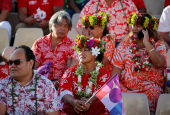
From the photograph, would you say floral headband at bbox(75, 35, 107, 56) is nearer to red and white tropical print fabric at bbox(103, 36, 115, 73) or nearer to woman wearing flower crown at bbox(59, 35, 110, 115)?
woman wearing flower crown at bbox(59, 35, 110, 115)

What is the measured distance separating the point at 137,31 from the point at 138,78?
2.60 feet

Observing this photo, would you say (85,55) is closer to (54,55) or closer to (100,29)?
(54,55)

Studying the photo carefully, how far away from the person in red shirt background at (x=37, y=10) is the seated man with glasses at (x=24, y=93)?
301cm

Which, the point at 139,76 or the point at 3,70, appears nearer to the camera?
the point at 3,70

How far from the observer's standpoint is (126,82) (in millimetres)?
4344

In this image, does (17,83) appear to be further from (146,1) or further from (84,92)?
(146,1)

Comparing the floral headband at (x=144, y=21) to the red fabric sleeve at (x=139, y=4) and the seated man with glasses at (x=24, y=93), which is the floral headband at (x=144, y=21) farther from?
the seated man with glasses at (x=24, y=93)

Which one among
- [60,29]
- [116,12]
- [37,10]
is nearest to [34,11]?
A: [37,10]

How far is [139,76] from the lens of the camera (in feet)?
14.1

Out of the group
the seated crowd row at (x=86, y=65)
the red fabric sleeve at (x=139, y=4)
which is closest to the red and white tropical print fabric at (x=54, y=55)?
the seated crowd row at (x=86, y=65)

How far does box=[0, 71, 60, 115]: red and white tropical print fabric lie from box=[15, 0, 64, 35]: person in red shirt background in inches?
121

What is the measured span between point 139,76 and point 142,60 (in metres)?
0.26

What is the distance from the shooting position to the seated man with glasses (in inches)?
117

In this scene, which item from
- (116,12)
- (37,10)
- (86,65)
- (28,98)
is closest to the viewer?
(28,98)
